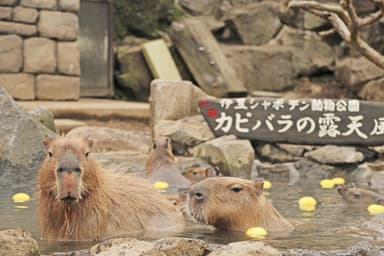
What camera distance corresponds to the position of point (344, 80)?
16125mm

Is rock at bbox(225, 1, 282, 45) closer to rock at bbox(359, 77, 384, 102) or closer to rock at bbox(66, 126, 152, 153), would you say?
rock at bbox(359, 77, 384, 102)

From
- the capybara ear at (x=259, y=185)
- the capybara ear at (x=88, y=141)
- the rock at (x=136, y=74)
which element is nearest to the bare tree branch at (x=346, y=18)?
the rock at (x=136, y=74)

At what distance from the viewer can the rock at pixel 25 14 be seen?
43.9 ft

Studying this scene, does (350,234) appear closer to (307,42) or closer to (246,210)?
(246,210)

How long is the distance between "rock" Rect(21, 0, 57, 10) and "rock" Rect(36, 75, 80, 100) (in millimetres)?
976

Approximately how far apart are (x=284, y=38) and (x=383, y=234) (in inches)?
423

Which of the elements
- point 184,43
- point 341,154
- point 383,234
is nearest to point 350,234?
point 383,234

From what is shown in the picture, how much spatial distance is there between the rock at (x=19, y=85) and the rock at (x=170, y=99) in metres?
2.32

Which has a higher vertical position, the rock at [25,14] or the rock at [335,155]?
the rock at [25,14]

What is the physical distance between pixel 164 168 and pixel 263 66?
25.0 feet

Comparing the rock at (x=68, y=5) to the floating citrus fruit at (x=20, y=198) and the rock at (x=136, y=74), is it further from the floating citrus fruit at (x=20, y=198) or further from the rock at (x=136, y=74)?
the floating citrus fruit at (x=20, y=198)

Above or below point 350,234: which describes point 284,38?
above

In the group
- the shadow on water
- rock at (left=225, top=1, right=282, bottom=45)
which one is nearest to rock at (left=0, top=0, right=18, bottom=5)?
rock at (left=225, top=1, right=282, bottom=45)

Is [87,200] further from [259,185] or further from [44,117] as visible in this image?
[44,117]
